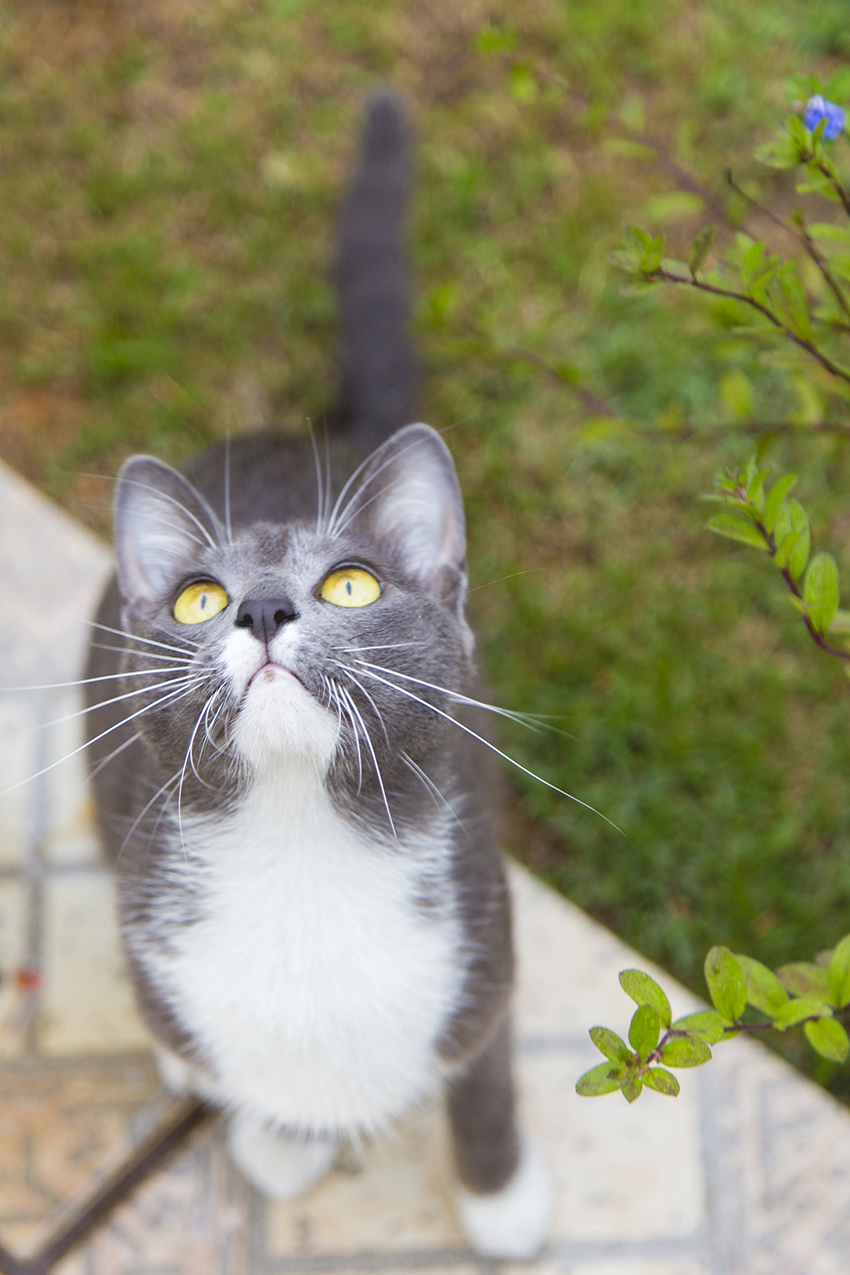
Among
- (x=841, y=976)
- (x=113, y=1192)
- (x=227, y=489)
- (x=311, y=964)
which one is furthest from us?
(x=113, y=1192)

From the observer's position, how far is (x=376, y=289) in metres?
2.27

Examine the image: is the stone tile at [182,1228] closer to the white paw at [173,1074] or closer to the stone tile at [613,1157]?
the white paw at [173,1074]

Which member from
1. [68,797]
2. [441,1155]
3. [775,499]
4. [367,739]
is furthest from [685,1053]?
[68,797]

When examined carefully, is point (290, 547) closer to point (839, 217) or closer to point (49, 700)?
point (49, 700)

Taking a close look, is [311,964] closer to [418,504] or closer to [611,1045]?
[611,1045]

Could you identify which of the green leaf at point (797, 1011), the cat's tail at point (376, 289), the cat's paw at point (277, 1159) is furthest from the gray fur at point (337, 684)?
the green leaf at point (797, 1011)

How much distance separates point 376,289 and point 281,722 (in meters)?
1.27

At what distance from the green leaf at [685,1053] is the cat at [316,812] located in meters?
0.46

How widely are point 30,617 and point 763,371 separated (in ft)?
6.03

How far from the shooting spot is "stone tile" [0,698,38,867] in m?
2.20

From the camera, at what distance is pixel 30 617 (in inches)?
95.7

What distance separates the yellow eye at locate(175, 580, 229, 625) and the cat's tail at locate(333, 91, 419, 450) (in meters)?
0.76

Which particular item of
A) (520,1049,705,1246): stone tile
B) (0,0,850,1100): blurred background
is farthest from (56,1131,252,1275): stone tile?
(0,0,850,1100): blurred background

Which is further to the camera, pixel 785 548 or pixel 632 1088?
pixel 785 548
